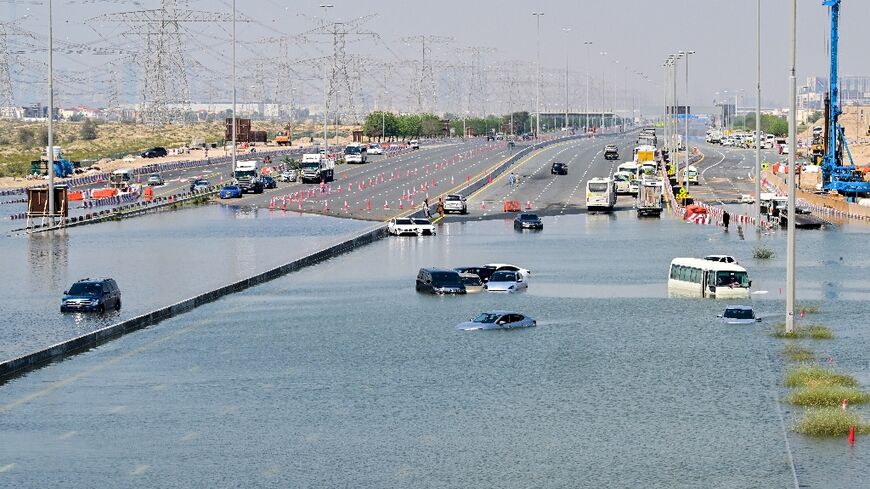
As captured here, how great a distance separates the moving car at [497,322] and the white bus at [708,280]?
14379 mm

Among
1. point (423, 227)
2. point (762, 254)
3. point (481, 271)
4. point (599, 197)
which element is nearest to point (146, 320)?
point (481, 271)

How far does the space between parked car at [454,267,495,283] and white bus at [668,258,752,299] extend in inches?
380

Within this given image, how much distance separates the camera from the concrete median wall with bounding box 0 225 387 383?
182 feet

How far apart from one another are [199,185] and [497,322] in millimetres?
92294

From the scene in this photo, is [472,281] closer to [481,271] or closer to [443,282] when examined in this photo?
[481,271]

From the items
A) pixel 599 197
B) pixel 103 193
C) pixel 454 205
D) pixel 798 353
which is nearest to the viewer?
pixel 798 353

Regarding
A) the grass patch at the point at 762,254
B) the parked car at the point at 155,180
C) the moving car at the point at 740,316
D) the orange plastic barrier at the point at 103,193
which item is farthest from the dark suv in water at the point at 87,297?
the parked car at the point at 155,180

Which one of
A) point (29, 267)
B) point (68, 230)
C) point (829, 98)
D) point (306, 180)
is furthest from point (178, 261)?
point (829, 98)

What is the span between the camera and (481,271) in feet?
275

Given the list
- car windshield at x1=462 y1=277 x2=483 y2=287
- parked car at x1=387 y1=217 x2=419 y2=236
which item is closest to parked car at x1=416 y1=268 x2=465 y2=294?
car windshield at x1=462 y1=277 x2=483 y2=287

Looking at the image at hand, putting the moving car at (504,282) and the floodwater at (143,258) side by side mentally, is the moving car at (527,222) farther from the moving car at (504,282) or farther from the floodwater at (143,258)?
the moving car at (504,282)

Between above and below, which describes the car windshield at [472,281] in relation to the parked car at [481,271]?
below

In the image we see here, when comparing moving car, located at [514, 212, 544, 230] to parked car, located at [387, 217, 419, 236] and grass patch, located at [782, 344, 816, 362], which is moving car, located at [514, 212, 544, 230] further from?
grass patch, located at [782, 344, 816, 362]

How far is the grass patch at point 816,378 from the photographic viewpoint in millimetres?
52094
